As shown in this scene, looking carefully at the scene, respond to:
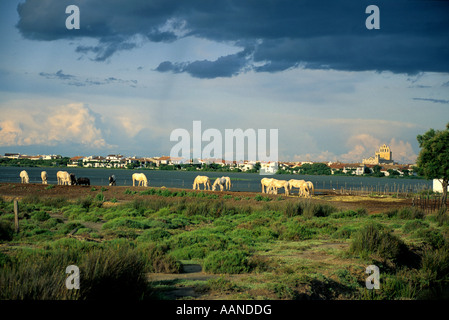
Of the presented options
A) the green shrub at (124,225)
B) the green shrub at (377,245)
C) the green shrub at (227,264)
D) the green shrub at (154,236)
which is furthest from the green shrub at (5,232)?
the green shrub at (377,245)

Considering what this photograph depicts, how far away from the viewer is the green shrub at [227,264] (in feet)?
41.1

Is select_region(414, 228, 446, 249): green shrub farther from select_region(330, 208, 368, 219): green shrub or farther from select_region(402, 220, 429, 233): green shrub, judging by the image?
select_region(330, 208, 368, 219): green shrub

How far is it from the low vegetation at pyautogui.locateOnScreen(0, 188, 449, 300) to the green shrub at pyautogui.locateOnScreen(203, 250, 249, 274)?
34 mm

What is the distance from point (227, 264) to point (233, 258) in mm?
311

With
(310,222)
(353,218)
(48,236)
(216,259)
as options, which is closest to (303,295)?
(216,259)

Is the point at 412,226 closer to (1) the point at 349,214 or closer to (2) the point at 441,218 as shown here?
(2) the point at 441,218

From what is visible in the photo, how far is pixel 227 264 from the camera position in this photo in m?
12.7

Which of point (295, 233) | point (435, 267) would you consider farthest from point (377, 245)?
point (295, 233)

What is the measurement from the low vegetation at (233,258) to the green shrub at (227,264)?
0.11ft
